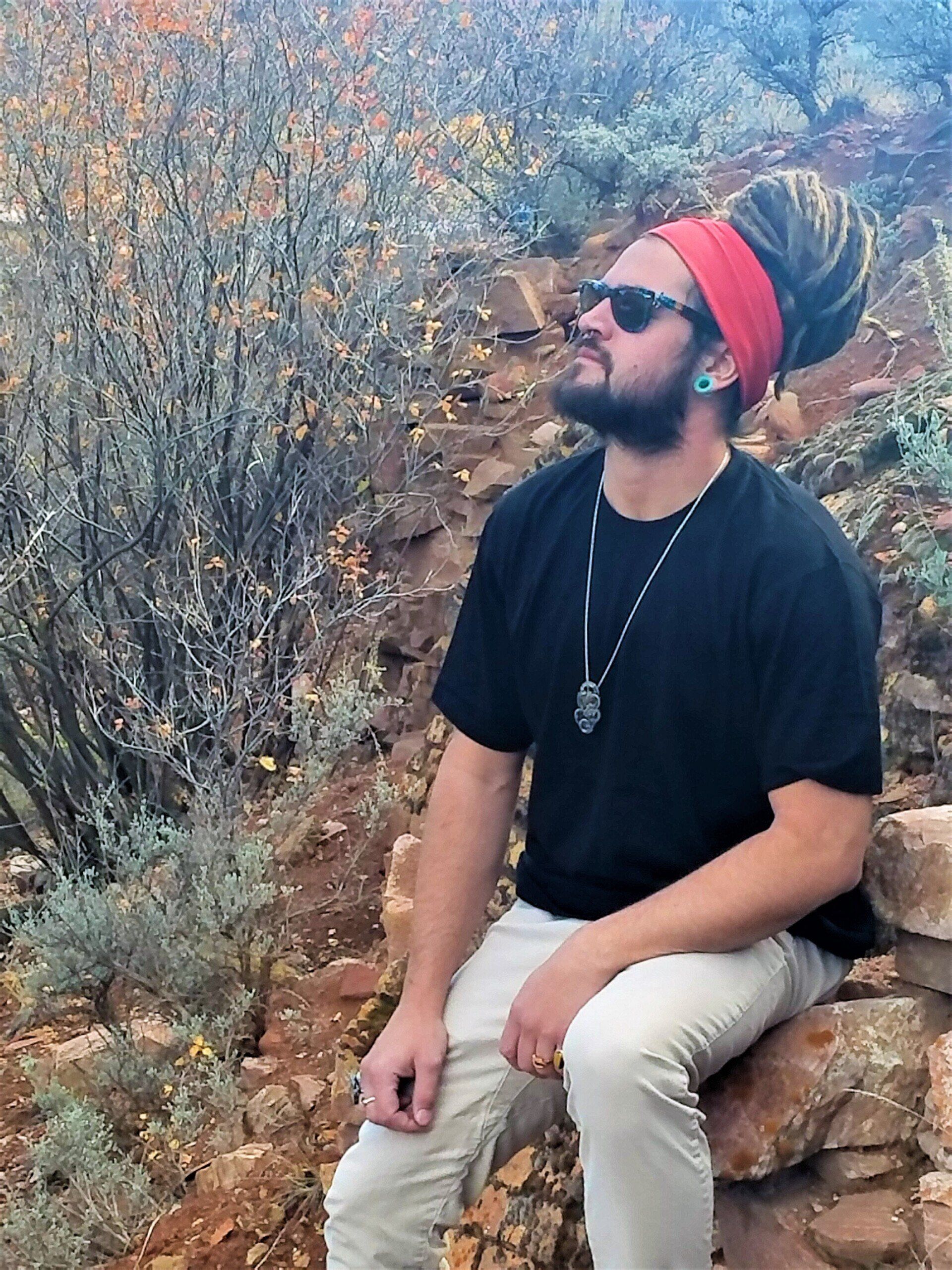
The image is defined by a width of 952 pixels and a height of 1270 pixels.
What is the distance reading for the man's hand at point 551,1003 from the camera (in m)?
1.12

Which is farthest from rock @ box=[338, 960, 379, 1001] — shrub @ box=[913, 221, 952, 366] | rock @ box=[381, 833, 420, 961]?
shrub @ box=[913, 221, 952, 366]

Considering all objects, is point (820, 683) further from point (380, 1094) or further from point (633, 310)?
point (380, 1094)

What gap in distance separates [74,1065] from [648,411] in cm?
189

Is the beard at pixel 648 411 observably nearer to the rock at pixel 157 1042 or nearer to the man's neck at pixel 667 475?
the man's neck at pixel 667 475

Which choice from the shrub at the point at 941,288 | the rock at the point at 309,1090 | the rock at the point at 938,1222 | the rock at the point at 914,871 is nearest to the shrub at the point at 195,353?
the rock at the point at 309,1090

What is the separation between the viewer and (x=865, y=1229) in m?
1.18

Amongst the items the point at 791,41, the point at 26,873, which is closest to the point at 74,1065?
the point at 26,873

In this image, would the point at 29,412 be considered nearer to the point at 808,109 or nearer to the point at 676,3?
the point at 676,3

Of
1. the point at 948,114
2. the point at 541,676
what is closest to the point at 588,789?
the point at 541,676

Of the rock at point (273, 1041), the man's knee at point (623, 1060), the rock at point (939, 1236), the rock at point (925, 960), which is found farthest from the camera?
the rock at point (273, 1041)

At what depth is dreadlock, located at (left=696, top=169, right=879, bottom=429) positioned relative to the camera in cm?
129

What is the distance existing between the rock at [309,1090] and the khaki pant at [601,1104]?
0.86 meters

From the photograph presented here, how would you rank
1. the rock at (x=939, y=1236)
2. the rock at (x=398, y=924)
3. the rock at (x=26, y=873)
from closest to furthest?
the rock at (x=939, y=1236), the rock at (x=398, y=924), the rock at (x=26, y=873)

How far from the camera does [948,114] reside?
185cm
